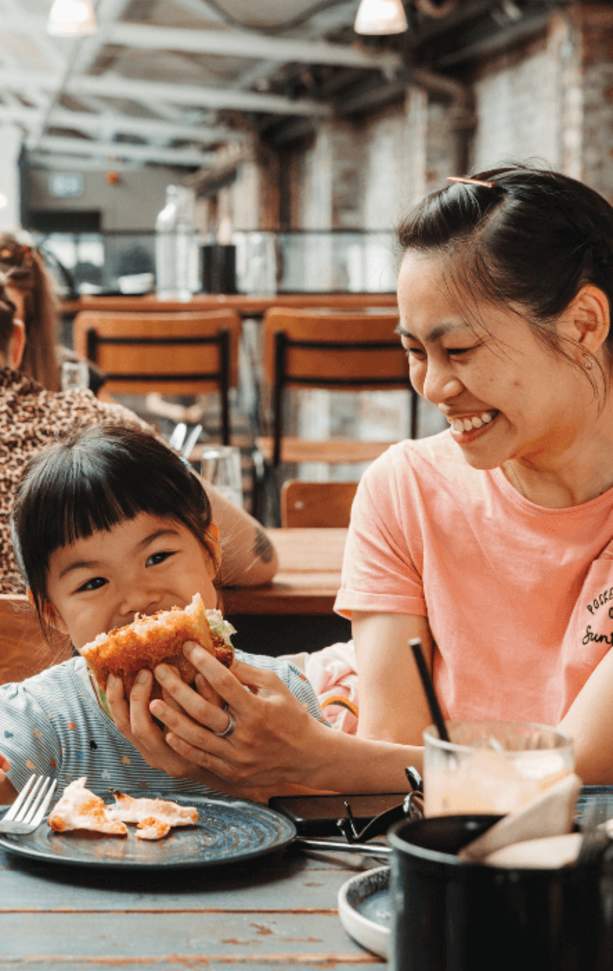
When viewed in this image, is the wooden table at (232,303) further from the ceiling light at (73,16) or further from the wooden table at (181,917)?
the wooden table at (181,917)

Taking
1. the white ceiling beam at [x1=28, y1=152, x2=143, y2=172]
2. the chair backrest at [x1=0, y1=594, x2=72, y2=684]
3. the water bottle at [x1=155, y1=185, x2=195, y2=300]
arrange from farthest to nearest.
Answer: the white ceiling beam at [x1=28, y1=152, x2=143, y2=172] < the water bottle at [x1=155, y1=185, x2=195, y2=300] < the chair backrest at [x1=0, y1=594, x2=72, y2=684]

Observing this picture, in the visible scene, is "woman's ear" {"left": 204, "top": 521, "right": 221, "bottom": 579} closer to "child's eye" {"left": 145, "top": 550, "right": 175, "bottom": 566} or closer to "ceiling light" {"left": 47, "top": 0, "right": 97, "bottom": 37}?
"child's eye" {"left": 145, "top": 550, "right": 175, "bottom": 566}

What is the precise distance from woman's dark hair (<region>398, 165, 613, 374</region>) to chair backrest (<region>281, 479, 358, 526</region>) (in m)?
1.51

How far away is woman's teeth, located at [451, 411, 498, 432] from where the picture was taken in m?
1.56

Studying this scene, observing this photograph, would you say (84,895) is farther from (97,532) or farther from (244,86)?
(244,86)

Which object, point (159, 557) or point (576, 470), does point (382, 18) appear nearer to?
point (576, 470)

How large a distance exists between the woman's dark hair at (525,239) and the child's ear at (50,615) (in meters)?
0.57

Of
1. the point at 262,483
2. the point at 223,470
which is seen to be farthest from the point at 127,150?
the point at 223,470

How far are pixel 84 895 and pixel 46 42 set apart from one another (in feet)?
39.5

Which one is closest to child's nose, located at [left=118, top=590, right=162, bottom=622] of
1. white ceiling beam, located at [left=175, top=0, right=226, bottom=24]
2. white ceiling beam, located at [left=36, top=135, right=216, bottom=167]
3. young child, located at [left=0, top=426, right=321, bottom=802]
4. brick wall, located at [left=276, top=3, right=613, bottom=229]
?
young child, located at [left=0, top=426, right=321, bottom=802]

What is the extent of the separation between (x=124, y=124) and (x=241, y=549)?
15995 millimetres

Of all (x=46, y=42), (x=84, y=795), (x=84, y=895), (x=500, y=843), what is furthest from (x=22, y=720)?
(x=46, y=42)

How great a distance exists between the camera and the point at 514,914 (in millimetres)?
698

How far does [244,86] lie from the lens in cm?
1451
